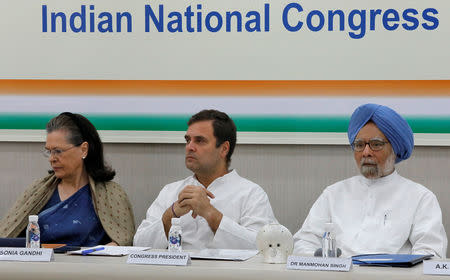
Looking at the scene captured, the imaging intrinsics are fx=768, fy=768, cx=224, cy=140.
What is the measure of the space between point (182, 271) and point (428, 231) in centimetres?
136

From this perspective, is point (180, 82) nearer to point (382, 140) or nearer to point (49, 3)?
point (49, 3)

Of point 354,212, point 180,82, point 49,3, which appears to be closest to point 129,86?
point 180,82

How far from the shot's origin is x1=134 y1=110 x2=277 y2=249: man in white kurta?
3680 mm

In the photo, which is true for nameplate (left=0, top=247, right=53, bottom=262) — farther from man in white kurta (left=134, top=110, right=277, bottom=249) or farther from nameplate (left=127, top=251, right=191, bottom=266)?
man in white kurta (left=134, top=110, right=277, bottom=249)

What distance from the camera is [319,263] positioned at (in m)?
2.58

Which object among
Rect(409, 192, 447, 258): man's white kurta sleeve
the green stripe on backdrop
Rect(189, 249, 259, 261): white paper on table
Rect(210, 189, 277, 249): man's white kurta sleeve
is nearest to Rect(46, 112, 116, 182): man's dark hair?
the green stripe on backdrop

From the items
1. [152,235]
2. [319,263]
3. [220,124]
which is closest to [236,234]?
[152,235]

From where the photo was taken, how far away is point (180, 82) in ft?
14.5

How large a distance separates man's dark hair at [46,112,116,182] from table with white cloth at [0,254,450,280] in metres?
1.40

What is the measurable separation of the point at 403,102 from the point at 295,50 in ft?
2.17

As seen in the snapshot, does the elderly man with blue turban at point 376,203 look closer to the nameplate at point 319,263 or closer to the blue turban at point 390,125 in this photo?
the blue turban at point 390,125

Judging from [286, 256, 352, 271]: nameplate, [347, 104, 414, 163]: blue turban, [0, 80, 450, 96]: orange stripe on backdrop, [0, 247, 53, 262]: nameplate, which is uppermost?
[0, 80, 450, 96]: orange stripe on backdrop

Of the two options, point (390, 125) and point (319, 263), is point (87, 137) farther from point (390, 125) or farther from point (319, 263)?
point (319, 263)

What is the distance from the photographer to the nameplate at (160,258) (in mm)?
2677
